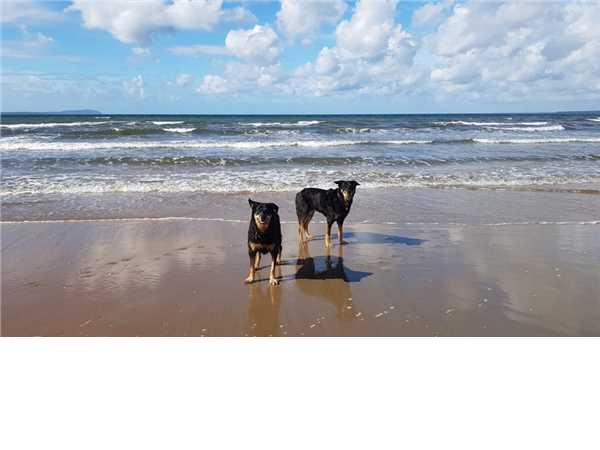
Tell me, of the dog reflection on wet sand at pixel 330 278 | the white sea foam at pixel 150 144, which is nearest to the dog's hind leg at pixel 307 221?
the dog reflection on wet sand at pixel 330 278

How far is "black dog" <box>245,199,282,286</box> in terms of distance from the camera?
5.47 m

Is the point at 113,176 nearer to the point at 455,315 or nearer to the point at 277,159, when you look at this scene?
the point at 277,159

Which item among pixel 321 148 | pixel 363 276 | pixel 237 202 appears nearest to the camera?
pixel 363 276

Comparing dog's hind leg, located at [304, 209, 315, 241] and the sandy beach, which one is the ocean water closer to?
the sandy beach

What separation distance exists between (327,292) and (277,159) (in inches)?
553

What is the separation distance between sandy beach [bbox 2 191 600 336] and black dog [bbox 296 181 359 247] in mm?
310

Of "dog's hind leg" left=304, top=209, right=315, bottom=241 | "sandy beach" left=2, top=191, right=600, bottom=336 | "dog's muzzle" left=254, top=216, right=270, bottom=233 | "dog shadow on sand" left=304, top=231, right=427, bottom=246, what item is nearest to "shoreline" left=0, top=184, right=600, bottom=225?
"sandy beach" left=2, top=191, right=600, bottom=336

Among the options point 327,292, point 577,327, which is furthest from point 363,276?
point 577,327

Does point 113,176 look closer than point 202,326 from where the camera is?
No

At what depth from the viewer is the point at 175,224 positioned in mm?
8773

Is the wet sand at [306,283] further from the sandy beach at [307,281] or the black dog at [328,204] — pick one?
the black dog at [328,204]

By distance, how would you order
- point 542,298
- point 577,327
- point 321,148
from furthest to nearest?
point 321,148
point 542,298
point 577,327

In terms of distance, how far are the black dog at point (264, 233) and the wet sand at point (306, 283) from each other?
30 cm

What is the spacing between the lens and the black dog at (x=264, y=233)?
5.47m
